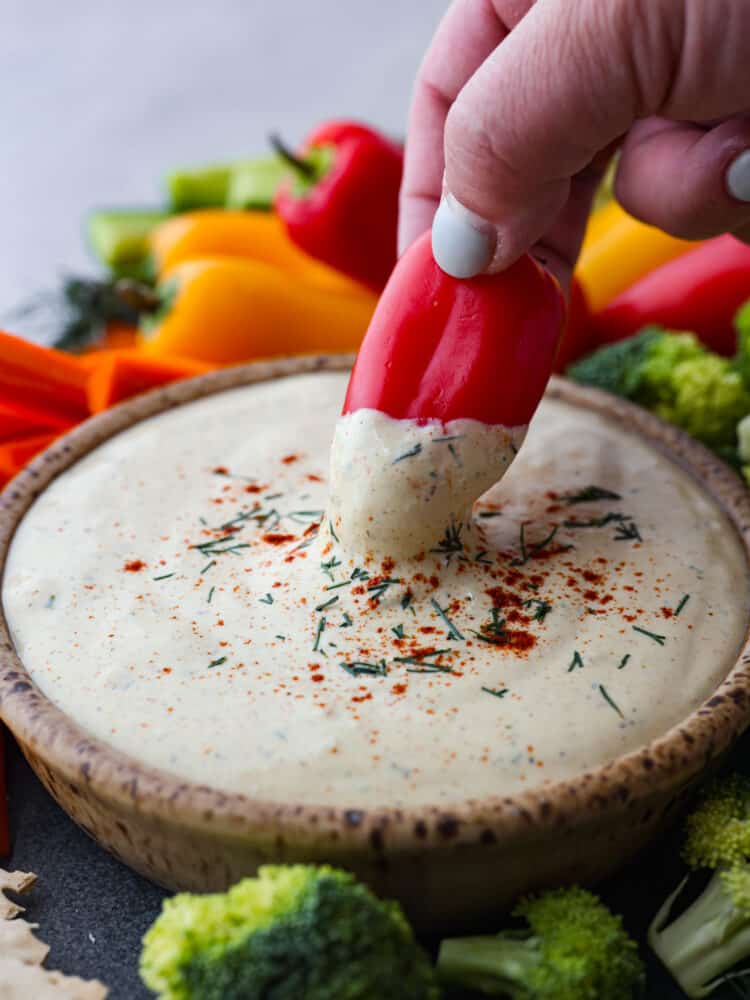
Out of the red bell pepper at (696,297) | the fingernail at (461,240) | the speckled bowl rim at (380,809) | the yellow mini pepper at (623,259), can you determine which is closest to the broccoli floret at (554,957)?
the speckled bowl rim at (380,809)

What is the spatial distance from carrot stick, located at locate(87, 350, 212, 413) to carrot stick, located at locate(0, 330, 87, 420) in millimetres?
37

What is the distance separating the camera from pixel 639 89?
1.62 meters

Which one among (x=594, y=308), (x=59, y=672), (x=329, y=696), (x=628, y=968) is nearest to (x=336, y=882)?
(x=329, y=696)

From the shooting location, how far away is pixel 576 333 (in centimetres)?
355

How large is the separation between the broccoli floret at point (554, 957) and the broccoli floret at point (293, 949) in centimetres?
19

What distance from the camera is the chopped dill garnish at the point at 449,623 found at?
207 cm

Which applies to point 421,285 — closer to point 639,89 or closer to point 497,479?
point 497,479

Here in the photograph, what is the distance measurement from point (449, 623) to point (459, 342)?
0.53 meters

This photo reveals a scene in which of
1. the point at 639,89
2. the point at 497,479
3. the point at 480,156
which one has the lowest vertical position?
the point at 497,479

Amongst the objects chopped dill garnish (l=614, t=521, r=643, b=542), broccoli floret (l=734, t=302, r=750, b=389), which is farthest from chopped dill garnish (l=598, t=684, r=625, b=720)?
broccoli floret (l=734, t=302, r=750, b=389)

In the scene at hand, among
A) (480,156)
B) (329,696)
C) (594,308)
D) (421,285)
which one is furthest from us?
(594,308)

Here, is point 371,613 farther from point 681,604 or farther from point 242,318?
point 242,318

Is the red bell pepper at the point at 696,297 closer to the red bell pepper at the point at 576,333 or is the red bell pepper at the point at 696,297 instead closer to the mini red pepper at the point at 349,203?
the red bell pepper at the point at 576,333

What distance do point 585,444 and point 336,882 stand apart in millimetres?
1434
